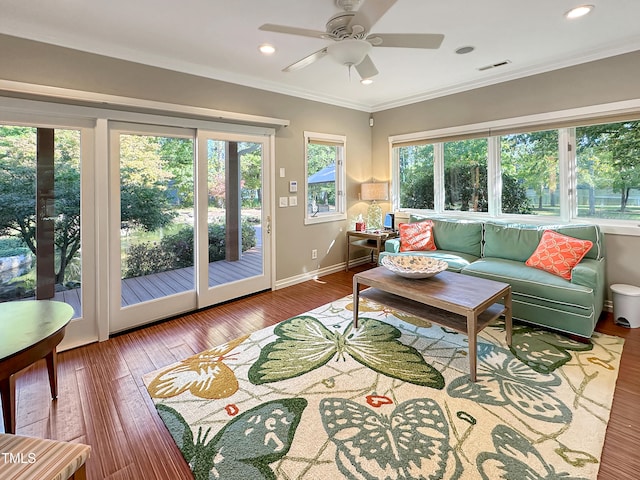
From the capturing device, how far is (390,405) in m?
2.04

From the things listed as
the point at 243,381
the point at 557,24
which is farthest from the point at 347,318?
the point at 557,24

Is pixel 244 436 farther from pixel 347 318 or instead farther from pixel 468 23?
pixel 468 23

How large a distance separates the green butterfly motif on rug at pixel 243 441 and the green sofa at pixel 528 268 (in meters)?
2.37

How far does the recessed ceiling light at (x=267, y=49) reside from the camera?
3025 mm

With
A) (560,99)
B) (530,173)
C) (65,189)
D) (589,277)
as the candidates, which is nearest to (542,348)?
(589,277)

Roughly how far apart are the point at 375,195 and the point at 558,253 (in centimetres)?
272

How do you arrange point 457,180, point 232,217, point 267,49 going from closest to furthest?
point 267,49 → point 232,217 → point 457,180

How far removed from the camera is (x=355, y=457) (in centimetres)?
165

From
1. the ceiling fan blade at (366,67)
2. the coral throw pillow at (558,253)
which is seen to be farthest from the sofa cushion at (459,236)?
the ceiling fan blade at (366,67)

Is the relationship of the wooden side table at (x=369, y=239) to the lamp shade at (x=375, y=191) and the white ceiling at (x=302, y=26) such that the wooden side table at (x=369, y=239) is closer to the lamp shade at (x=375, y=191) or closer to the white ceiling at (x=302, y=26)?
the lamp shade at (x=375, y=191)

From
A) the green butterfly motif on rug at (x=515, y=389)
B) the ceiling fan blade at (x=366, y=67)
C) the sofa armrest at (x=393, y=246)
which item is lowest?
the green butterfly motif on rug at (x=515, y=389)

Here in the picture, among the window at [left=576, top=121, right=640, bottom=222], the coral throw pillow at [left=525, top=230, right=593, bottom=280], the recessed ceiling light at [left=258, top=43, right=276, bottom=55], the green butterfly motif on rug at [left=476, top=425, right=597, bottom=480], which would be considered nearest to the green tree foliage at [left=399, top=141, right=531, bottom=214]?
the window at [left=576, top=121, right=640, bottom=222]

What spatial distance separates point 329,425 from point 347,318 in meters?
1.57

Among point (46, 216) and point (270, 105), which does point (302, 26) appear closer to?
point (270, 105)
